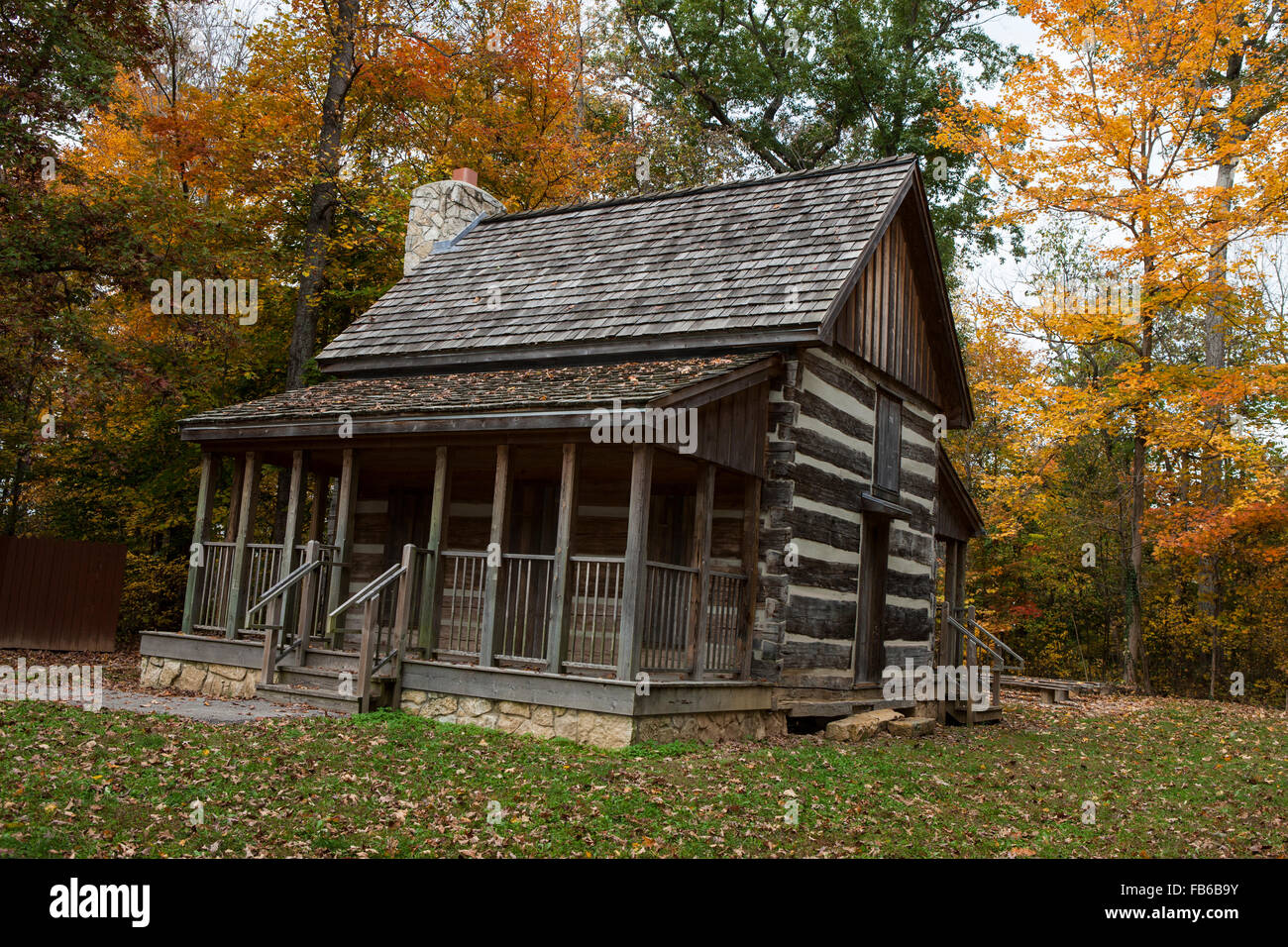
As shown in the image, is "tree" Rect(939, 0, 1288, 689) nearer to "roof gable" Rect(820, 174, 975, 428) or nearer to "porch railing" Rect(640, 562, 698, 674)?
"roof gable" Rect(820, 174, 975, 428)

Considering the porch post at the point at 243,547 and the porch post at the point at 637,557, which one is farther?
the porch post at the point at 243,547

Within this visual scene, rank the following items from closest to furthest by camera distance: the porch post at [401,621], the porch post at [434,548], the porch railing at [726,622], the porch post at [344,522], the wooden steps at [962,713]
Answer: the porch post at [401,621] → the porch railing at [726,622] → the porch post at [434,548] → the porch post at [344,522] → the wooden steps at [962,713]

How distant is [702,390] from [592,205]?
25.1 feet

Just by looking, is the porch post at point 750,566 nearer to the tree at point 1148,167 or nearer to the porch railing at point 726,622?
the porch railing at point 726,622

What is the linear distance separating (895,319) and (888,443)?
1.73 metres

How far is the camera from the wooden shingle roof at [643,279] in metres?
12.6

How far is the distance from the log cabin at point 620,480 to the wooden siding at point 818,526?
0.15ft

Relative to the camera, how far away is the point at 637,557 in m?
10.1

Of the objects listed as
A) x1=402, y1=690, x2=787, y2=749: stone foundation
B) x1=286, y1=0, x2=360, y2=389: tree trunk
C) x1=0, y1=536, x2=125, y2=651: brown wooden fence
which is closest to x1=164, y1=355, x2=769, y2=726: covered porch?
x1=402, y1=690, x2=787, y2=749: stone foundation

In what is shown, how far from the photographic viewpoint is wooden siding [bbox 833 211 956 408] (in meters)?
13.4

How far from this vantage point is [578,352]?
13.4 meters

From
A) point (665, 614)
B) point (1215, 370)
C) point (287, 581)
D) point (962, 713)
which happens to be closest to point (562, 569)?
point (665, 614)

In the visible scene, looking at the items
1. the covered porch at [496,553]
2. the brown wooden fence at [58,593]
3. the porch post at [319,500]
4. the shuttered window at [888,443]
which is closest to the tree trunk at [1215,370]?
the shuttered window at [888,443]
